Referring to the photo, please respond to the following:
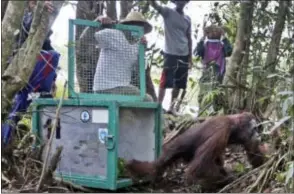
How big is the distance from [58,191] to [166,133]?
Result: 172 centimetres

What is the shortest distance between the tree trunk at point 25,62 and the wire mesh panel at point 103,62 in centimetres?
32

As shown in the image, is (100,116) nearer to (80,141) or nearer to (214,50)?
(80,141)

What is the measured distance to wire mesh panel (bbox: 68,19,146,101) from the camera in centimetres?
381

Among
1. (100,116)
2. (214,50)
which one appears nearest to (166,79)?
(214,50)

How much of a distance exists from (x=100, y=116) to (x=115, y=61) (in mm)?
533

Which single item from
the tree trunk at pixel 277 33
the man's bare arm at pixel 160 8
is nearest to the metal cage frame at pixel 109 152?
the tree trunk at pixel 277 33

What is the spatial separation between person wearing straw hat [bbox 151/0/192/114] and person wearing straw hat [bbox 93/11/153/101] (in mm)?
1865

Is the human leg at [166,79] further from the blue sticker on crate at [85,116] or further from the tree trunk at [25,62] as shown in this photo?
the tree trunk at [25,62]

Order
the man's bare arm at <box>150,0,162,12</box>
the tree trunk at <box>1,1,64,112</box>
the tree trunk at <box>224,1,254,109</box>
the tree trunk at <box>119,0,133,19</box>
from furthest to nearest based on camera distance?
the tree trunk at <box>119,0,133,19</box>
the man's bare arm at <box>150,0,162,12</box>
the tree trunk at <box>224,1,254,109</box>
the tree trunk at <box>1,1,64,112</box>

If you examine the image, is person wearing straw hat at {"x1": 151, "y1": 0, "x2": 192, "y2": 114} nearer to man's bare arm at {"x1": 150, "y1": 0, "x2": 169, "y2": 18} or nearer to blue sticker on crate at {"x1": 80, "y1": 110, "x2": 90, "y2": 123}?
man's bare arm at {"x1": 150, "y1": 0, "x2": 169, "y2": 18}

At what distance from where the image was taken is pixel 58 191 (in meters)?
Answer: 3.45

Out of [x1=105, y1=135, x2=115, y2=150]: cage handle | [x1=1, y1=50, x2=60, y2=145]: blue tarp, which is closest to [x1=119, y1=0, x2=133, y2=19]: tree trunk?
→ [x1=1, y1=50, x2=60, y2=145]: blue tarp

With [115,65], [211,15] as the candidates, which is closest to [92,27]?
[115,65]

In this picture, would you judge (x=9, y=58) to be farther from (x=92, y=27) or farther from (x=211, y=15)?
(x=211, y=15)
